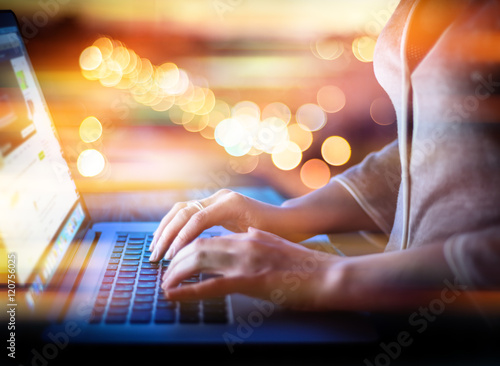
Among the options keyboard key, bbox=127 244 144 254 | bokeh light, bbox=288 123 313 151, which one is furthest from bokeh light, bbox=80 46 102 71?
keyboard key, bbox=127 244 144 254

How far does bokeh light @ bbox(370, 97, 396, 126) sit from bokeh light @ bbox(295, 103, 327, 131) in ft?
1.56

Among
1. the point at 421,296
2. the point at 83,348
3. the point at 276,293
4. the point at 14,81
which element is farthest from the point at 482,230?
the point at 14,81

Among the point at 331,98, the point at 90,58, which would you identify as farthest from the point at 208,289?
the point at 331,98

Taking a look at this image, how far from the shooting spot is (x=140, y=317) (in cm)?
54

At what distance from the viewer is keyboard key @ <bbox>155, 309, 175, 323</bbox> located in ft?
1.74

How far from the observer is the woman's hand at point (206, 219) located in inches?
27.9

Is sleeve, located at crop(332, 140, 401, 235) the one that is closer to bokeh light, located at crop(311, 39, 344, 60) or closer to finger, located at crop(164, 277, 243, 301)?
finger, located at crop(164, 277, 243, 301)

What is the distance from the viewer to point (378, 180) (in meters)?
0.90

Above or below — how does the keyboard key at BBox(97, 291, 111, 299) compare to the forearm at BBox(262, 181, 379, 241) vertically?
below

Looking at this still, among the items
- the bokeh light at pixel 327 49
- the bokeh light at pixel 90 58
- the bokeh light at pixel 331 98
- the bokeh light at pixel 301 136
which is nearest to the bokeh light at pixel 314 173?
the bokeh light at pixel 301 136

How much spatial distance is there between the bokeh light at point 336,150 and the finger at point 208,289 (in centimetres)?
302

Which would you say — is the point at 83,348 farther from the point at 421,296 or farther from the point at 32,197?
the point at 421,296

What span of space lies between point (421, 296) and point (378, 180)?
1.30 ft

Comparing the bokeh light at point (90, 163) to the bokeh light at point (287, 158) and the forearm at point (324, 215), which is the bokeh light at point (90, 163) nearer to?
the forearm at point (324, 215)
